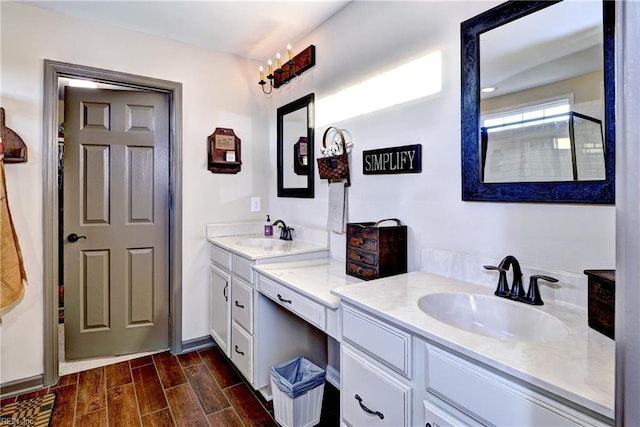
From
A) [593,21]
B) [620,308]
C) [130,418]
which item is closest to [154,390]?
[130,418]

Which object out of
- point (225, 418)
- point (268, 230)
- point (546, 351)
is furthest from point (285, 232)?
point (546, 351)

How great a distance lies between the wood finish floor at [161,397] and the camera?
186 centimetres

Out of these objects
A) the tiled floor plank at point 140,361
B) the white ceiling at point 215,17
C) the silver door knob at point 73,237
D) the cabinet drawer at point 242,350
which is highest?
the white ceiling at point 215,17

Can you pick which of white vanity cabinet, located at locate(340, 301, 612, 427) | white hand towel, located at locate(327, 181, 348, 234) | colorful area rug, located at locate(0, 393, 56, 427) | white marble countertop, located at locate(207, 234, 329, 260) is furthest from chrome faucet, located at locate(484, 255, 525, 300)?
colorful area rug, located at locate(0, 393, 56, 427)

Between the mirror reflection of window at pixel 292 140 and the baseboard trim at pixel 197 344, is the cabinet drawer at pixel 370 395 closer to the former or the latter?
the mirror reflection of window at pixel 292 140

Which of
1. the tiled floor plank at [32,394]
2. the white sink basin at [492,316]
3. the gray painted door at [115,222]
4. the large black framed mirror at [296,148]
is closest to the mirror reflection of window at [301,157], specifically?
the large black framed mirror at [296,148]

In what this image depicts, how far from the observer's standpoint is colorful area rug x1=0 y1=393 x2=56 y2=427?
6.00ft

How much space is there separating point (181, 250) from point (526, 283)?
7.78 feet

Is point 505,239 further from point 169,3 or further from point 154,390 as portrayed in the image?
point 169,3

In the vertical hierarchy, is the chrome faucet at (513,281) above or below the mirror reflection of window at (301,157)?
below

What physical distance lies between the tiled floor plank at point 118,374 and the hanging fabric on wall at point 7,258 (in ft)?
2.60

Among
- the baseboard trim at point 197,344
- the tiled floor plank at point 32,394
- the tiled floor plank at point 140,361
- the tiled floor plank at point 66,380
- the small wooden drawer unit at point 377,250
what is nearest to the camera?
the small wooden drawer unit at point 377,250

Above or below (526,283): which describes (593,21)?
above

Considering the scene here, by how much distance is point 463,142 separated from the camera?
4.75 ft
